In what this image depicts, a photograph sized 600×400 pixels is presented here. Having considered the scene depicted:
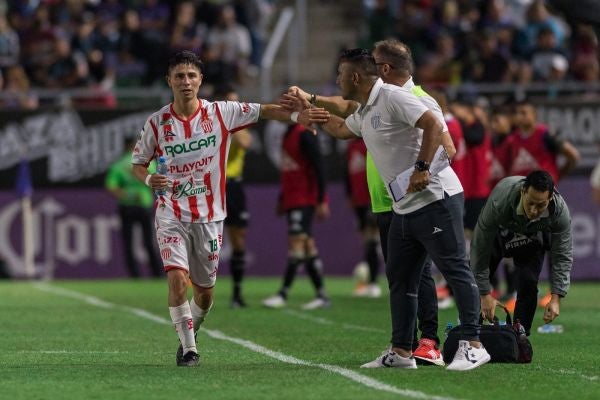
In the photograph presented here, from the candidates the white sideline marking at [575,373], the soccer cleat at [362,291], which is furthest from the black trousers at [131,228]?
the white sideline marking at [575,373]

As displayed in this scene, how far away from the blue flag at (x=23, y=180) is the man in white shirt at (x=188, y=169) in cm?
1259

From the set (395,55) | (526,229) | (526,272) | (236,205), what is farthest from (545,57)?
(395,55)

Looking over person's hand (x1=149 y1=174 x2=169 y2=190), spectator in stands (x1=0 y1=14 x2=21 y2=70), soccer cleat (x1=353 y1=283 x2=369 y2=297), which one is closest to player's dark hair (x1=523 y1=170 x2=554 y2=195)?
person's hand (x1=149 y1=174 x2=169 y2=190)

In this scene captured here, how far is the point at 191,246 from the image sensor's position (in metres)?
10.9

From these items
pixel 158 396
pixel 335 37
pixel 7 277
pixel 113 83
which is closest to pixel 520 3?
pixel 335 37

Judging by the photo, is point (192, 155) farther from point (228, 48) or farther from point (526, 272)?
point (228, 48)

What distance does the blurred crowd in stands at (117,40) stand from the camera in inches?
983

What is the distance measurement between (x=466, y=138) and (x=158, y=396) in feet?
29.5

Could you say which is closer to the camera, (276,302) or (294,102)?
A: (294,102)

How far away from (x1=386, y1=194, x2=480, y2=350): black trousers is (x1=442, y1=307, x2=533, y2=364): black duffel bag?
40cm

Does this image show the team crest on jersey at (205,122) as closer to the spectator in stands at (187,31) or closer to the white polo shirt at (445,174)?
the white polo shirt at (445,174)

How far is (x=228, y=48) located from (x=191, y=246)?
15.8 metres

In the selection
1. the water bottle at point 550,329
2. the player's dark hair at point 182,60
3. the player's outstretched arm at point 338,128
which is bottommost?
the water bottle at point 550,329

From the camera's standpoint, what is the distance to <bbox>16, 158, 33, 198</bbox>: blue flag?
75.9 feet
